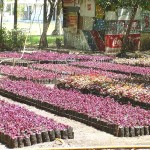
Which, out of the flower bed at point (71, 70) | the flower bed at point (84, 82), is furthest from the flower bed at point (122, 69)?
the flower bed at point (84, 82)

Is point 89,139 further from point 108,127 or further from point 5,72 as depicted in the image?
point 5,72

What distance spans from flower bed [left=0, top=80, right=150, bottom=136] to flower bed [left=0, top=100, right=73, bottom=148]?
1.61 m

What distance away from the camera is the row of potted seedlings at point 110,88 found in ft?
54.7

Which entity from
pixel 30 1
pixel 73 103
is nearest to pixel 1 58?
pixel 73 103

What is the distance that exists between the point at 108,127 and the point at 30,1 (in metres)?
62.9

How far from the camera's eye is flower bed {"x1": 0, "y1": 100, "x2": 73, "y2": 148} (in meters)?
11.5

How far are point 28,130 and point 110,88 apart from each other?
678 centimetres

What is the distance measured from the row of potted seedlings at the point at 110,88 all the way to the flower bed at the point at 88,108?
0.58 metres

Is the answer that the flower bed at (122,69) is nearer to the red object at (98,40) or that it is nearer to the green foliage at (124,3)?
the green foliage at (124,3)

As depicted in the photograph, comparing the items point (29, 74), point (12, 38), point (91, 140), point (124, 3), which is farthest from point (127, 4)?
point (91, 140)

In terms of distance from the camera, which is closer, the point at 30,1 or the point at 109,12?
the point at 109,12

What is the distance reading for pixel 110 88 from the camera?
18.1 meters

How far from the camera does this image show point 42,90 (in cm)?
1855

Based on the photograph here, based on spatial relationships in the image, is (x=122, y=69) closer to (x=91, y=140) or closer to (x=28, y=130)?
(x=91, y=140)
